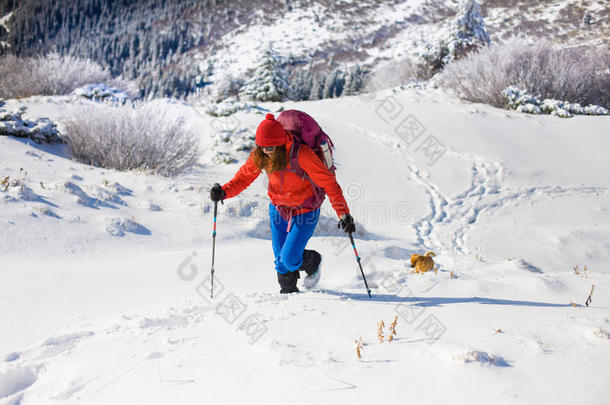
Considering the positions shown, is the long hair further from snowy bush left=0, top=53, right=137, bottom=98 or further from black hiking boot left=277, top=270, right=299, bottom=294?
snowy bush left=0, top=53, right=137, bottom=98

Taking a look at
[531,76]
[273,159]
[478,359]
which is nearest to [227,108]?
[273,159]

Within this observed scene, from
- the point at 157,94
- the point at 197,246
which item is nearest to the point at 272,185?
the point at 197,246

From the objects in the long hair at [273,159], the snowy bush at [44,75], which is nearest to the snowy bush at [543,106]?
the long hair at [273,159]

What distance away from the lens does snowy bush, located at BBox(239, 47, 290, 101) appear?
18.0 meters

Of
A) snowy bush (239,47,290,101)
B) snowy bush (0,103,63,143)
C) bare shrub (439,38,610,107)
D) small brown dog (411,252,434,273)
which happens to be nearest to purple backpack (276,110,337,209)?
small brown dog (411,252,434,273)

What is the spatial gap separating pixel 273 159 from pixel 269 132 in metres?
0.22

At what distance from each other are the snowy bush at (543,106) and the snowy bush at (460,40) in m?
6.09

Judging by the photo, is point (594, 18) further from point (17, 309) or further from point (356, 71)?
point (17, 309)

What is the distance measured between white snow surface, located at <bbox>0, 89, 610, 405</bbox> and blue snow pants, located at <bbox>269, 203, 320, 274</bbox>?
12.6 inches

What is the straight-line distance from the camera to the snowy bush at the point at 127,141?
6.73 m

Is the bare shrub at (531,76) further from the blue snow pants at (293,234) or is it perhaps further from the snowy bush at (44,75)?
the snowy bush at (44,75)

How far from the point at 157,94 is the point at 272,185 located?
90936 mm

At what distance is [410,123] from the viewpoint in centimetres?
1151

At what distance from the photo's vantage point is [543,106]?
11.8 metres
